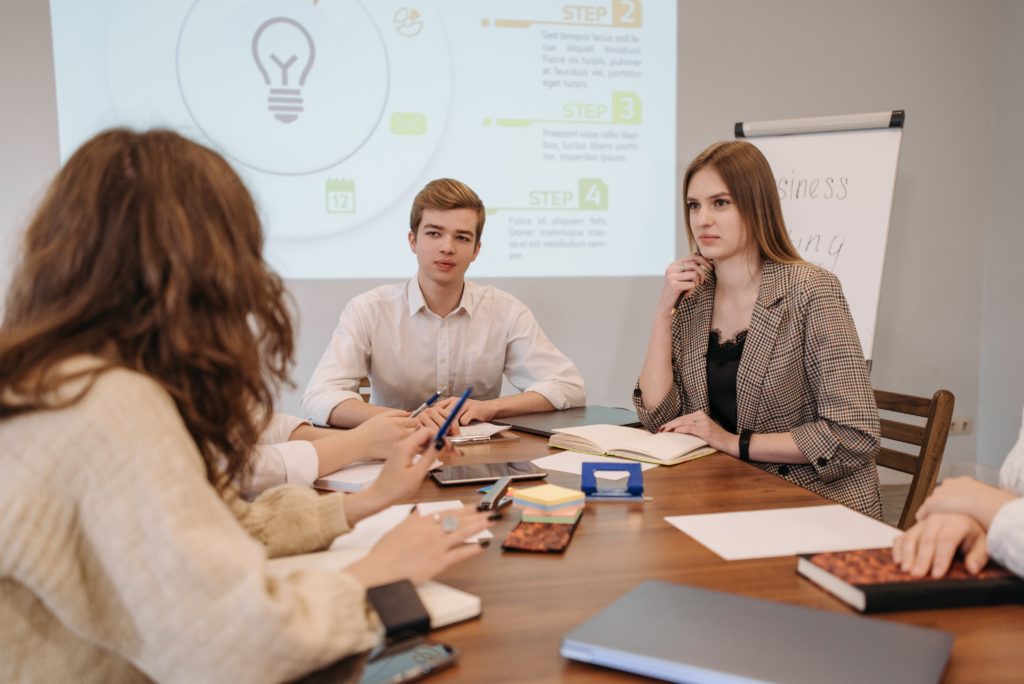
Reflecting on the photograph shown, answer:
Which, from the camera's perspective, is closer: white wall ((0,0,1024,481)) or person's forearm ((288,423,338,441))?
person's forearm ((288,423,338,441))

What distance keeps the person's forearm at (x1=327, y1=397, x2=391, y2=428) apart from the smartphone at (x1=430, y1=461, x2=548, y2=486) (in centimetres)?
55

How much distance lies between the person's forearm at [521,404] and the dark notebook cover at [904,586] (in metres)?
1.17

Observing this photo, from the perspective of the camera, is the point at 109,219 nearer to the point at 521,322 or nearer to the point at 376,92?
the point at 521,322

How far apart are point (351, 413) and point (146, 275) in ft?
3.98

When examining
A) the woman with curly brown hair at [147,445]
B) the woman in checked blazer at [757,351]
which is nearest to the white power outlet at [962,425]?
the woman in checked blazer at [757,351]

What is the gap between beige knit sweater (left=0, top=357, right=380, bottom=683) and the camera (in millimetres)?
577

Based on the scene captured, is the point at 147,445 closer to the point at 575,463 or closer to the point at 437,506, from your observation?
the point at 437,506

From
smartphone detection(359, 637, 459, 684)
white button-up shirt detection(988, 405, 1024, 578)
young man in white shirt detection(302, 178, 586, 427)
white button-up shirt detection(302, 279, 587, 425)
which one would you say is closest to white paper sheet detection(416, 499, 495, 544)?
smartphone detection(359, 637, 459, 684)

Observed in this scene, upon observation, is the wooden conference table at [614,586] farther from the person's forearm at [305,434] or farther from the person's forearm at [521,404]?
the person's forearm at [521,404]

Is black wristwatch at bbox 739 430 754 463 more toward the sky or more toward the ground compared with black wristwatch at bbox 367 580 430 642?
more toward the ground

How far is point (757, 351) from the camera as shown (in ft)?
5.59

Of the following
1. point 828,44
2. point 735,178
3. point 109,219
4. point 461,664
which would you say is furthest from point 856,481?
point 828,44

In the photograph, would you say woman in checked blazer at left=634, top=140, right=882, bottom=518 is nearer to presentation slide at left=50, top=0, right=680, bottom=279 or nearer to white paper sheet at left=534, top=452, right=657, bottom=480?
white paper sheet at left=534, top=452, right=657, bottom=480

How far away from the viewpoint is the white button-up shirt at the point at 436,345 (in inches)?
88.1
